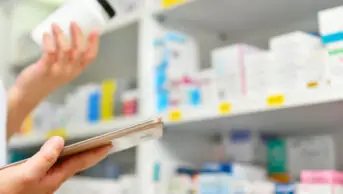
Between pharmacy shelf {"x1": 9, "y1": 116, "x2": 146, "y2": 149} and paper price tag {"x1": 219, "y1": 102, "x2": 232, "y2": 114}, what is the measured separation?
0.30 m

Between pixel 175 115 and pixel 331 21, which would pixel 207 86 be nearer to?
pixel 175 115

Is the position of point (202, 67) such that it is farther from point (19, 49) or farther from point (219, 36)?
point (19, 49)

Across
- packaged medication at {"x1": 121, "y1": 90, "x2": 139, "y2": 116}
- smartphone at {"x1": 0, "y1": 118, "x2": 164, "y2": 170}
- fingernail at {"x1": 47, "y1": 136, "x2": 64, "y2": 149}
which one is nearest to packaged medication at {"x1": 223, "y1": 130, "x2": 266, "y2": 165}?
packaged medication at {"x1": 121, "y1": 90, "x2": 139, "y2": 116}

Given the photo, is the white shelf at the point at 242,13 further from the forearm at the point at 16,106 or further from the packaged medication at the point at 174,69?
the forearm at the point at 16,106

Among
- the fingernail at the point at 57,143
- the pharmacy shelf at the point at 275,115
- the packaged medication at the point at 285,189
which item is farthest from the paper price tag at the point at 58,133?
the fingernail at the point at 57,143

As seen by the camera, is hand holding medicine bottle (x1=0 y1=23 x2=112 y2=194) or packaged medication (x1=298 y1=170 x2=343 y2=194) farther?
packaged medication (x1=298 y1=170 x2=343 y2=194)

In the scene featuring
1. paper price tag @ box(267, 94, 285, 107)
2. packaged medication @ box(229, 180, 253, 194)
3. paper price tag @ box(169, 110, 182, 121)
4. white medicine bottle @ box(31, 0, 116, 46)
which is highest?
white medicine bottle @ box(31, 0, 116, 46)

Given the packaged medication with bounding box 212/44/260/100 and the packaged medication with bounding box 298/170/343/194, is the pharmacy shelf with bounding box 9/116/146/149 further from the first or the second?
the packaged medication with bounding box 298/170/343/194

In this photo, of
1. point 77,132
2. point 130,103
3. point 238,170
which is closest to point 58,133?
point 77,132

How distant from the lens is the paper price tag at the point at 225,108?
1.16 metres

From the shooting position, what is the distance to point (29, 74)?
1.17 meters

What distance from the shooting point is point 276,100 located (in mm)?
1058

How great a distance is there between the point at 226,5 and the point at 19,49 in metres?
1.15

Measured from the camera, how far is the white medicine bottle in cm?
112
